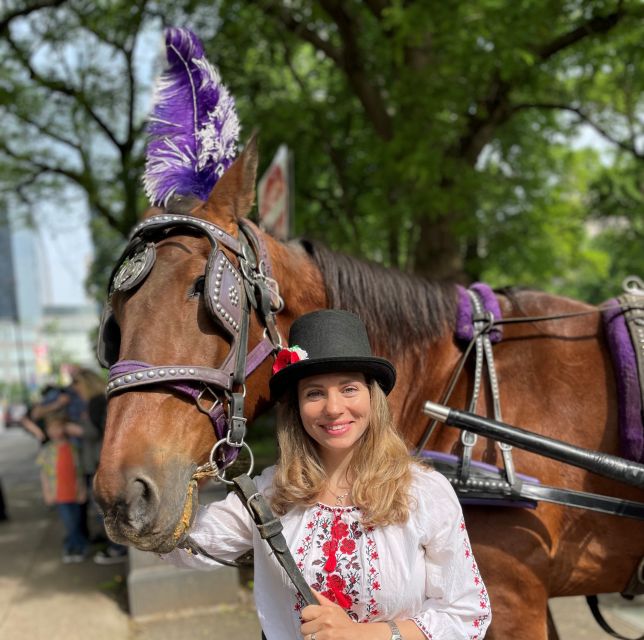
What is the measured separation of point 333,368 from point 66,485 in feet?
18.2

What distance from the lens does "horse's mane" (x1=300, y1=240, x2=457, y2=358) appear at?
7.34 feet

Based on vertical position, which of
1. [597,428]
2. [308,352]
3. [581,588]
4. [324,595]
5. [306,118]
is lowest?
[581,588]

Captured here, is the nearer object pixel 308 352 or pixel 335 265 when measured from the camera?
pixel 308 352

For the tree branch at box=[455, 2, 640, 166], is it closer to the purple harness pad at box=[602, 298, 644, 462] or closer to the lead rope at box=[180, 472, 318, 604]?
the purple harness pad at box=[602, 298, 644, 462]

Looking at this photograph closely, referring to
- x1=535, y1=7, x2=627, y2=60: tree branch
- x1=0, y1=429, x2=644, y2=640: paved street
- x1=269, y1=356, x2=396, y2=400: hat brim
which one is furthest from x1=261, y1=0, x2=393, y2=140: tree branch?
x1=269, y1=356, x2=396, y2=400: hat brim

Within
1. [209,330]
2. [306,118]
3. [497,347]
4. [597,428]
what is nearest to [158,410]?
[209,330]

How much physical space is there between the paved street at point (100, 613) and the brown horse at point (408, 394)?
268cm

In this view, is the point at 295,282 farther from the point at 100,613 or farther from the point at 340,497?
the point at 100,613

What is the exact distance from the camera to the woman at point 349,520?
1.50 meters

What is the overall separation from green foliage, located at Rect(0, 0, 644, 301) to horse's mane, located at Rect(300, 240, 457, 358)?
0.84 metres

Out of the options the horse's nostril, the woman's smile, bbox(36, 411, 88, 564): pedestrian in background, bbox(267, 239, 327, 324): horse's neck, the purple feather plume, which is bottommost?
bbox(36, 411, 88, 564): pedestrian in background

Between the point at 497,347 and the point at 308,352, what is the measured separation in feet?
2.90

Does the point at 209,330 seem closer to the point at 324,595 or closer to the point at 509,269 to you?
the point at 324,595

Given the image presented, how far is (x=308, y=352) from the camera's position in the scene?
164 centimetres
